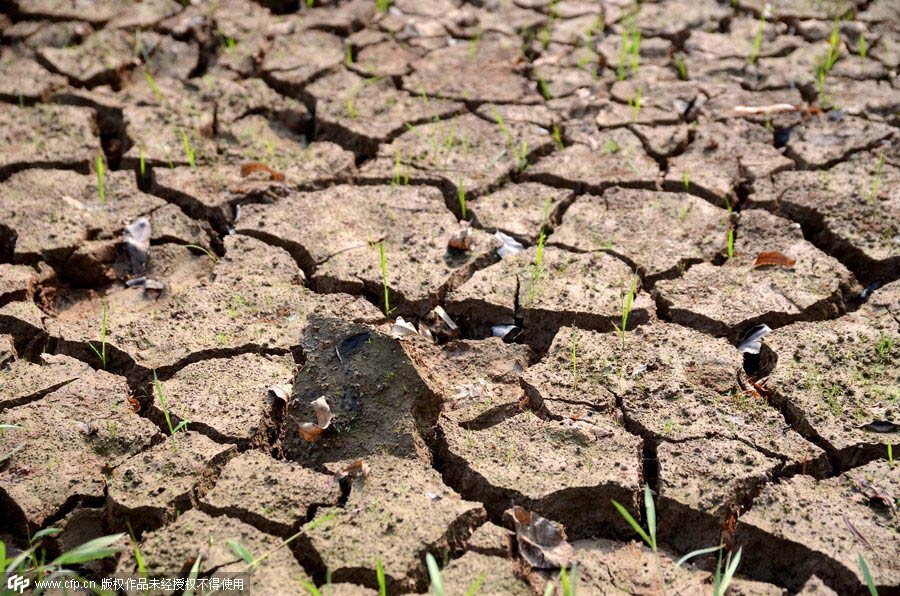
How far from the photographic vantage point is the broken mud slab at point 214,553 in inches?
79.2

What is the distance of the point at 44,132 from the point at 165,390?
63.1 inches

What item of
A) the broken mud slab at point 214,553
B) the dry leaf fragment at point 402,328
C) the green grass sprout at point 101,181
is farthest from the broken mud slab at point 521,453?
the green grass sprout at point 101,181

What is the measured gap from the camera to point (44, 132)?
3.56 meters

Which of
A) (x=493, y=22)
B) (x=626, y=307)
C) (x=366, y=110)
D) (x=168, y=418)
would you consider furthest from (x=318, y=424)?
(x=493, y=22)

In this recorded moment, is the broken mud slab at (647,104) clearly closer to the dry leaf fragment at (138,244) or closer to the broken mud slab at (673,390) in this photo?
the broken mud slab at (673,390)

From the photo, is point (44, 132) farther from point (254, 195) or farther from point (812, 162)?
point (812, 162)

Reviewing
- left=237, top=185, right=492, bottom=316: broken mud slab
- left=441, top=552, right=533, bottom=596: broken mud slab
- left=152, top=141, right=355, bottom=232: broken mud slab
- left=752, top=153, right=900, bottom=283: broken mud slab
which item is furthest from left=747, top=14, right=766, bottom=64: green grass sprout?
left=441, top=552, right=533, bottom=596: broken mud slab

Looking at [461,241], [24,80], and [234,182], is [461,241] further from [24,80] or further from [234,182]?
[24,80]

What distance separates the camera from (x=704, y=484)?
2211 millimetres

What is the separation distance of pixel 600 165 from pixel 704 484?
5.08 ft

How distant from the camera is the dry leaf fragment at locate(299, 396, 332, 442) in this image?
2369mm

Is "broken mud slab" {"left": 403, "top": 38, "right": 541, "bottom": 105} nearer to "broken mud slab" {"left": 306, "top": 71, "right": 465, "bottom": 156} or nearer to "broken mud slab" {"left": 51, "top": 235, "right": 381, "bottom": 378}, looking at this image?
"broken mud slab" {"left": 306, "top": 71, "right": 465, "bottom": 156}

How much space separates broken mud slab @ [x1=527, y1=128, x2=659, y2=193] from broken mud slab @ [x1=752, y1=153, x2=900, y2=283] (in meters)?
0.43

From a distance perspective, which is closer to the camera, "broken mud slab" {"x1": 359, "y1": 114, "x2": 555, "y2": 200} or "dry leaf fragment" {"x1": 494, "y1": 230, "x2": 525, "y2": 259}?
"dry leaf fragment" {"x1": 494, "y1": 230, "x2": 525, "y2": 259}
